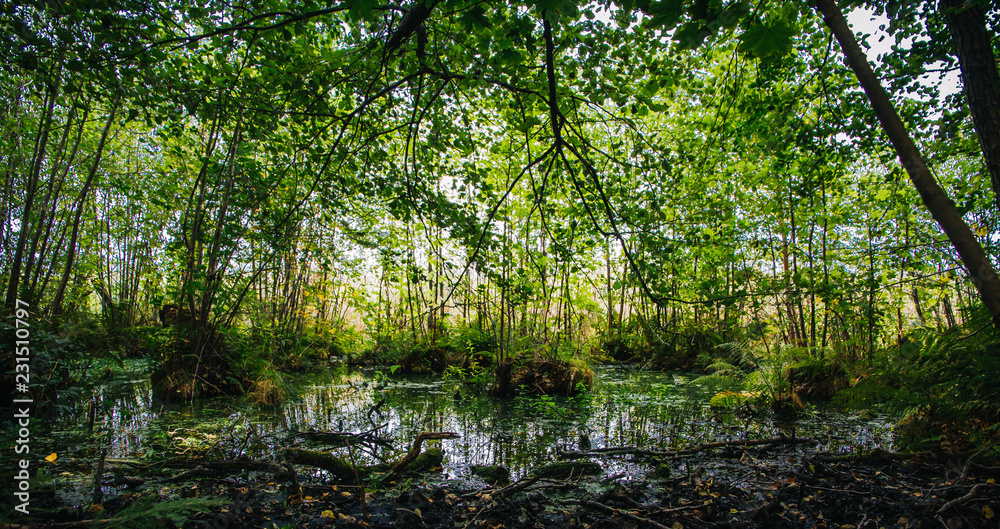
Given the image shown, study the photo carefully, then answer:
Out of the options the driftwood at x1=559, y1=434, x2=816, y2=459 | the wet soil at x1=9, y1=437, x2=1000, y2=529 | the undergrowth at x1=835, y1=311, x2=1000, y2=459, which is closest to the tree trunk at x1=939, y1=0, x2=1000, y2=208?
the undergrowth at x1=835, y1=311, x2=1000, y2=459

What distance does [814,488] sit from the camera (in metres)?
2.46

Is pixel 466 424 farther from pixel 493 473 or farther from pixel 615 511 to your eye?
pixel 615 511

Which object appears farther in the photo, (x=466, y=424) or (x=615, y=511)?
(x=466, y=424)

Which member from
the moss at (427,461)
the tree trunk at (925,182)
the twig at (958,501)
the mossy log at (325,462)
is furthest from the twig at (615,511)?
the tree trunk at (925,182)

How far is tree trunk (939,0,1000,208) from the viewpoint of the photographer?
7.05 feet

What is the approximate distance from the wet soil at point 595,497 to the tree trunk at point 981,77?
170 centimetres

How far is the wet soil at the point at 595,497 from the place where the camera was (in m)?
2.10

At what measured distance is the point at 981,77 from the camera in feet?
7.17

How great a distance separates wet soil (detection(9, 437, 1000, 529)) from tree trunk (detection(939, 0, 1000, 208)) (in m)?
Result: 1.70

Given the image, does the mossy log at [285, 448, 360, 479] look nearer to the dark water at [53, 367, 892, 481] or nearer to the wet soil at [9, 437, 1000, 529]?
the wet soil at [9, 437, 1000, 529]

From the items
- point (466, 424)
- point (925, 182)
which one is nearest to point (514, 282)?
point (466, 424)

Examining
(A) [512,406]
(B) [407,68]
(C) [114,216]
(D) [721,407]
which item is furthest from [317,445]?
(C) [114,216]

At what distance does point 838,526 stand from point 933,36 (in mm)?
3450

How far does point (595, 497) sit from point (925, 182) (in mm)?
2392
